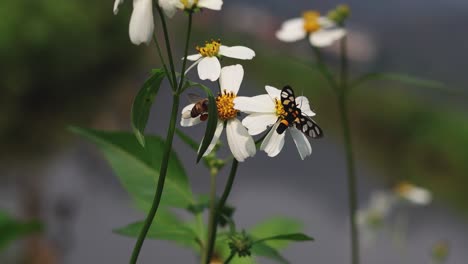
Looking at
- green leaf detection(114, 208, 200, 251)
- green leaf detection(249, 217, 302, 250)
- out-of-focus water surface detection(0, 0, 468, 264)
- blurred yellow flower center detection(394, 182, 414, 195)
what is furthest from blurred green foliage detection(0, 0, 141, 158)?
green leaf detection(114, 208, 200, 251)

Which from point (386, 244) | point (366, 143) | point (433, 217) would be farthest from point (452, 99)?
point (386, 244)

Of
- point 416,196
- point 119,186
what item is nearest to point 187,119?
point 416,196

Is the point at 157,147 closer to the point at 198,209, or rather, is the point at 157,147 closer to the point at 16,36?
the point at 198,209

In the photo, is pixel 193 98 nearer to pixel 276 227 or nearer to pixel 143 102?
pixel 143 102

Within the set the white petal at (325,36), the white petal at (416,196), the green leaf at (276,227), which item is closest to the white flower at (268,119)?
the green leaf at (276,227)

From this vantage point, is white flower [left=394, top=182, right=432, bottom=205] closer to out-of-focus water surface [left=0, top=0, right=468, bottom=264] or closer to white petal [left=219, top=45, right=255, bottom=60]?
white petal [left=219, top=45, right=255, bottom=60]

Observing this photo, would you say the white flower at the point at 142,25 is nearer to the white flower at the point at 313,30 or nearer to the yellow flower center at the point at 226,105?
the yellow flower center at the point at 226,105

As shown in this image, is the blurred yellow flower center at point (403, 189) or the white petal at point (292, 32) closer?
the white petal at point (292, 32)
